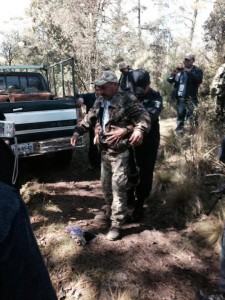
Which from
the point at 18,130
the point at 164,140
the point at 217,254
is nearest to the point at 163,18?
the point at 164,140

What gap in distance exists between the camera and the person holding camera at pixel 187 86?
7160 mm

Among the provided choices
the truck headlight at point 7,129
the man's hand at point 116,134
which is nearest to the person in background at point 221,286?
the man's hand at point 116,134

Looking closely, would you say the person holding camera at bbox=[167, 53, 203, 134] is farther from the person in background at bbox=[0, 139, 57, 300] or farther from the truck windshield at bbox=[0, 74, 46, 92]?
the person in background at bbox=[0, 139, 57, 300]

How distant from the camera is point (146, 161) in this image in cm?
426

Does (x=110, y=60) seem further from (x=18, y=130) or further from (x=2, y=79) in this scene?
(x=18, y=130)

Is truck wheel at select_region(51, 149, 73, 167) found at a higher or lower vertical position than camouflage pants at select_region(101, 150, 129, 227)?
lower

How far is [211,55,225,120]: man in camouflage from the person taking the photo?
22.5 ft

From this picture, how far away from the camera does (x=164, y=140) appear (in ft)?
22.9

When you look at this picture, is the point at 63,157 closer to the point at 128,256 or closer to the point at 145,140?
the point at 145,140

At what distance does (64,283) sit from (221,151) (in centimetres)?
187

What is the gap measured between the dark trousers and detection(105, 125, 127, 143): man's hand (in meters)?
0.64

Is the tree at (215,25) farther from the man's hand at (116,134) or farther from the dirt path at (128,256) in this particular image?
the man's hand at (116,134)

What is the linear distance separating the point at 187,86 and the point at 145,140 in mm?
3607

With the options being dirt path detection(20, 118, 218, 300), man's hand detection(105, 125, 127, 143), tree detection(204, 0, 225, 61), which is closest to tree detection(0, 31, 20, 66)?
tree detection(204, 0, 225, 61)
